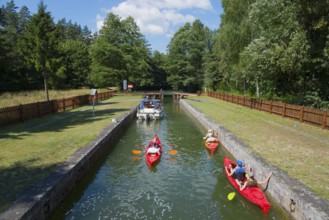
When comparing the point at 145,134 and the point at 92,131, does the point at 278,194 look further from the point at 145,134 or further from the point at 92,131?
the point at 145,134

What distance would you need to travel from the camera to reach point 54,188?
29.2 feet

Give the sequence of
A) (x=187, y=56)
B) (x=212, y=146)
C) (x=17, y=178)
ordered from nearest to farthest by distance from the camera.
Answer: (x=17, y=178)
(x=212, y=146)
(x=187, y=56)

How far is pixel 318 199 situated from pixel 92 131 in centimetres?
1376

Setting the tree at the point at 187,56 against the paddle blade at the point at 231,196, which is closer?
the paddle blade at the point at 231,196

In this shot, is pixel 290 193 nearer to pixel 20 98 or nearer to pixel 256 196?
pixel 256 196

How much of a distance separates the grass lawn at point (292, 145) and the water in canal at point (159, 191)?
162cm

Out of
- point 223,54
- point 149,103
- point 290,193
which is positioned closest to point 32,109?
point 149,103

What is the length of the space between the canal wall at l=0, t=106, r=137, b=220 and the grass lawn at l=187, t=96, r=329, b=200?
7814mm

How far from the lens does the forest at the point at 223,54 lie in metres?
21.4

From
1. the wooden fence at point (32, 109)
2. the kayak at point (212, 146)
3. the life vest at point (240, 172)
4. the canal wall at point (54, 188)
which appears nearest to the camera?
the canal wall at point (54, 188)

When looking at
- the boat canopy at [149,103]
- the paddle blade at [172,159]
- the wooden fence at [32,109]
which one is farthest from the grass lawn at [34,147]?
the boat canopy at [149,103]

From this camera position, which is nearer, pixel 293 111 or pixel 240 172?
pixel 240 172

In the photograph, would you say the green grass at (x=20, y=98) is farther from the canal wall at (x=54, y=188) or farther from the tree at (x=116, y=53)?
the tree at (x=116, y=53)

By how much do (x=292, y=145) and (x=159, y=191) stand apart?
7.82m
